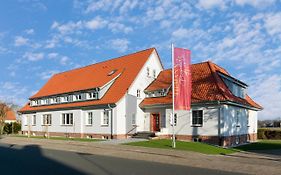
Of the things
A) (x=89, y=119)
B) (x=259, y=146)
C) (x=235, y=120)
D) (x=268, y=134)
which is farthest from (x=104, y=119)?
(x=268, y=134)

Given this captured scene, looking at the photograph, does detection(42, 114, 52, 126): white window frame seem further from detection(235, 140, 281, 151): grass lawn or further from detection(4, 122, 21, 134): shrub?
detection(235, 140, 281, 151): grass lawn

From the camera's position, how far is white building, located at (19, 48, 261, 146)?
28766 millimetres

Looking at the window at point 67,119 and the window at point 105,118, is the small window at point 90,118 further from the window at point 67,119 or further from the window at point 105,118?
the window at point 67,119

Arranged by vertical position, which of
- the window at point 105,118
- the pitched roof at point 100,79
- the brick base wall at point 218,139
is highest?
the pitched roof at point 100,79

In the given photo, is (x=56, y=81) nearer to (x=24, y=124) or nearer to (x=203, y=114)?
(x=24, y=124)

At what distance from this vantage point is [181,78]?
25.0 meters

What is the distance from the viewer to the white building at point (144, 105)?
1133 inches

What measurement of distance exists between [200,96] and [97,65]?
18.4 m

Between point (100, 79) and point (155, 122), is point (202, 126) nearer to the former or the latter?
point (155, 122)

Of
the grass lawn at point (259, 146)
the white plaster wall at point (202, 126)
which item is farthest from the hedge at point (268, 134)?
the white plaster wall at point (202, 126)

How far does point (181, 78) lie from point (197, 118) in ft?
19.5

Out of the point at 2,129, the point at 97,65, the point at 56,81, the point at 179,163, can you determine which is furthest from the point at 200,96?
the point at 2,129

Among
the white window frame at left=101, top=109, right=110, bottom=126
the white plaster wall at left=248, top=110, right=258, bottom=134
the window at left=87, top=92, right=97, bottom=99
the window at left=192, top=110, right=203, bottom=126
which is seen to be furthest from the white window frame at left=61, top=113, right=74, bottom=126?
the white plaster wall at left=248, top=110, right=258, bottom=134

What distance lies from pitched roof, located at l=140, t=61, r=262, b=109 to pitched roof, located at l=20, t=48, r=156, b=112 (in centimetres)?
268
